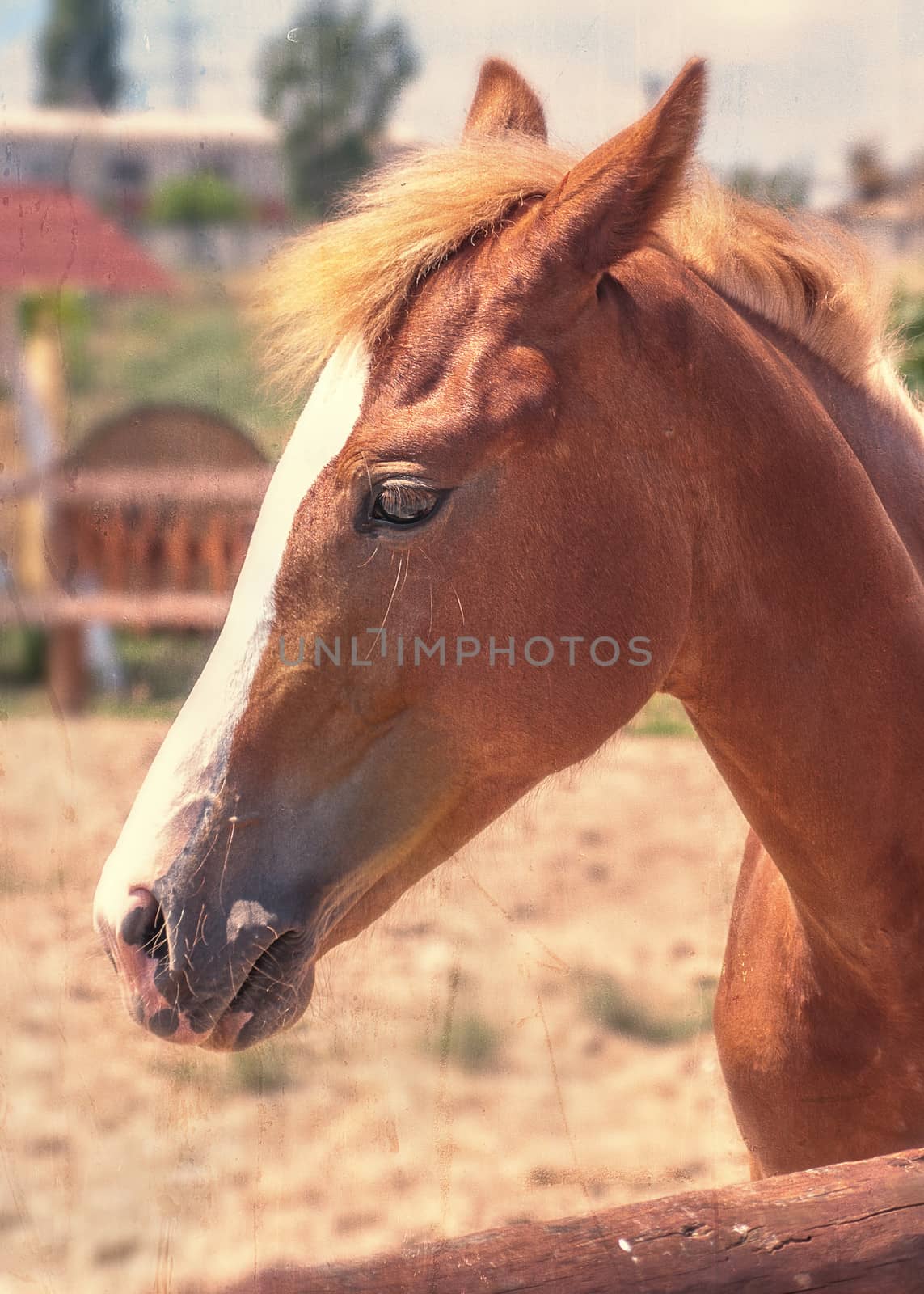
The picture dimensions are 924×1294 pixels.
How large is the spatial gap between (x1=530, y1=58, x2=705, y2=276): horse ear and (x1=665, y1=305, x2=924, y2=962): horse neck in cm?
23

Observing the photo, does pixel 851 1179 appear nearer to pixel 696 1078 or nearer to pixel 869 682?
pixel 869 682

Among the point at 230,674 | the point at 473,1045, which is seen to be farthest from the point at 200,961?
the point at 473,1045

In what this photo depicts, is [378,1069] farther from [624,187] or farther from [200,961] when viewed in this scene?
[624,187]

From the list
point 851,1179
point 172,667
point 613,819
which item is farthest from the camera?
point 613,819

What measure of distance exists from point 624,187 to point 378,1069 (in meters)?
2.08

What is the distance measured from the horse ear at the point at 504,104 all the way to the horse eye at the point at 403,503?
68 cm

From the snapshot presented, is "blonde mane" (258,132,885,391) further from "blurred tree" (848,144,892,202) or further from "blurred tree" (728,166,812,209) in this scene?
"blurred tree" (848,144,892,202)

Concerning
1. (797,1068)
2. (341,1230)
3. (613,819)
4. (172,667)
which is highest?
(172,667)

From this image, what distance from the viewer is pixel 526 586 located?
1.39 meters

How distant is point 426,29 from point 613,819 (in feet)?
11.2

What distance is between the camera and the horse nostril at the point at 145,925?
1.28m

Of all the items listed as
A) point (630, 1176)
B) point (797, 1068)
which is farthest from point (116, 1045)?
point (797, 1068)

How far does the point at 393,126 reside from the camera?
1700 mm

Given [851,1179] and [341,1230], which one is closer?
[851,1179]
